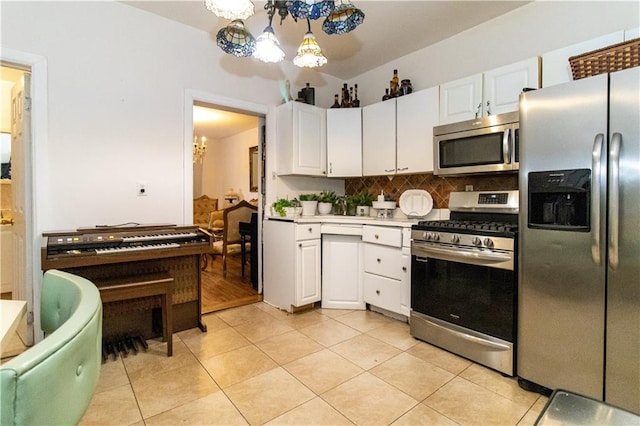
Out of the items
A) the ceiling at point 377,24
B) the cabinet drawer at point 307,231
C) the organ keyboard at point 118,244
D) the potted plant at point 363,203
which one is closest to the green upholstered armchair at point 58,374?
the organ keyboard at point 118,244

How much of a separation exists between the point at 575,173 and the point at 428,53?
207cm

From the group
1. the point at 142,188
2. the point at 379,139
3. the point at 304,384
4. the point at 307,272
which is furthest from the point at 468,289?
the point at 142,188

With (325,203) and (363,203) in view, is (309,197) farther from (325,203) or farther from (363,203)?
(363,203)

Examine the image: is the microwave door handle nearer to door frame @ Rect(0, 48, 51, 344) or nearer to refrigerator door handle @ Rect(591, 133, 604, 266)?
refrigerator door handle @ Rect(591, 133, 604, 266)

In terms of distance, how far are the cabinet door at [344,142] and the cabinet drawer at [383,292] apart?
115 cm

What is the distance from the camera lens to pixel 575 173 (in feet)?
5.46

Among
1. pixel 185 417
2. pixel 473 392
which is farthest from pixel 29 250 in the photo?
pixel 473 392

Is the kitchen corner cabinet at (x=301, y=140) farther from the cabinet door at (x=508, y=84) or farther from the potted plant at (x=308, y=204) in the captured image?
the cabinet door at (x=508, y=84)

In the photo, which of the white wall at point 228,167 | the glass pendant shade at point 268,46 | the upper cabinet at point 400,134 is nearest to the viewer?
the glass pendant shade at point 268,46

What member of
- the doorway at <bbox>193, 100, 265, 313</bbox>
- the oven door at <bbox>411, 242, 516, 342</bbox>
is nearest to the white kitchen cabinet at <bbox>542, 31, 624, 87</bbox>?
the oven door at <bbox>411, 242, 516, 342</bbox>

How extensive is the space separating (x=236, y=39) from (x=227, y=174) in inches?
209

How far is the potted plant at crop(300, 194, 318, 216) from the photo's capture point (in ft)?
11.4

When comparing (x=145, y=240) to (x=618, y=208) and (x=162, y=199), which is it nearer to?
(x=162, y=199)

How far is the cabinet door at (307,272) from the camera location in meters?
3.03
